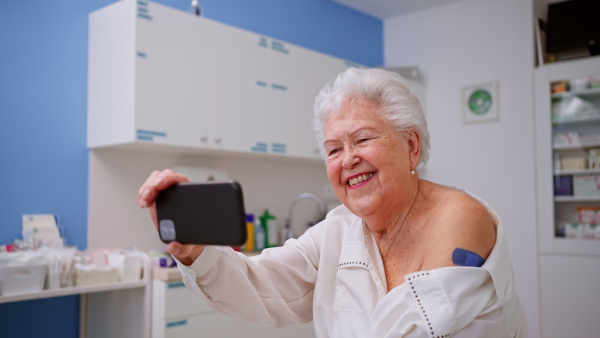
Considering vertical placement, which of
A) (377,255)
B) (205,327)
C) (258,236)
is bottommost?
(205,327)

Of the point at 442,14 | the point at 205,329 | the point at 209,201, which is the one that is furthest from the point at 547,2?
the point at 209,201

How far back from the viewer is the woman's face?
4.73ft

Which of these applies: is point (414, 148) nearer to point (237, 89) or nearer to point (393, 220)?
point (393, 220)

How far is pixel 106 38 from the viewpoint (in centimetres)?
300

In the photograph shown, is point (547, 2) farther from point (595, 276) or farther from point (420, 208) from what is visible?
point (420, 208)

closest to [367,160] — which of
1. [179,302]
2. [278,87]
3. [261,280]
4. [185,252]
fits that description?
[261,280]

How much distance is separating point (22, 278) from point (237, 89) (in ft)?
5.13

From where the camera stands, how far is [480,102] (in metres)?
4.51

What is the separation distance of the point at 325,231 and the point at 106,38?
1.98 metres

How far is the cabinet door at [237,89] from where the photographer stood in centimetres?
323

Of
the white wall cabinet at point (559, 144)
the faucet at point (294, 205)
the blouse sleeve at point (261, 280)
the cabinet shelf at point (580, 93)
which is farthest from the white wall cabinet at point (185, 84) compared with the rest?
the cabinet shelf at point (580, 93)

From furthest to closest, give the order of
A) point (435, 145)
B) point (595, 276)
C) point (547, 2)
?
point (435, 145)
point (547, 2)
point (595, 276)

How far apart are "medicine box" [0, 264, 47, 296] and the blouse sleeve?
4.44 feet

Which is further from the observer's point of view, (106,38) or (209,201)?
(106,38)
